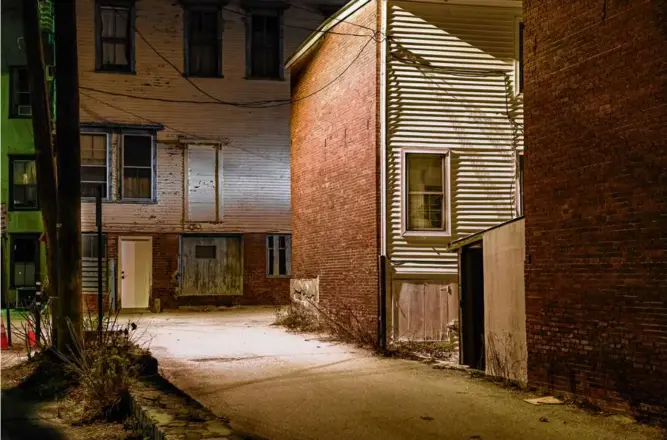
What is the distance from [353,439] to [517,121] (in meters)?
10.9

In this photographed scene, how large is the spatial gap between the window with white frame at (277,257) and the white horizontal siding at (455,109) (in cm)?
1412

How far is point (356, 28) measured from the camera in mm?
17734

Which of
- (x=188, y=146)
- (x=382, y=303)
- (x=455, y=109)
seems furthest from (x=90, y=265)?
(x=455, y=109)

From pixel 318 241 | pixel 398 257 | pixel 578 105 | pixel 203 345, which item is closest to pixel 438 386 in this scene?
pixel 578 105

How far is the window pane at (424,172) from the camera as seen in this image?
16.6 metres

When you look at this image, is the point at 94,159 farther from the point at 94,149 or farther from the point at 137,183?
the point at 137,183

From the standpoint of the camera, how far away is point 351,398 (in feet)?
33.4

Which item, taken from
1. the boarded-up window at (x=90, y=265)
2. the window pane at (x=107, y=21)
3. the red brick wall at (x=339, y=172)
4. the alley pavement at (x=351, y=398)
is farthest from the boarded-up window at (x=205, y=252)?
the alley pavement at (x=351, y=398)

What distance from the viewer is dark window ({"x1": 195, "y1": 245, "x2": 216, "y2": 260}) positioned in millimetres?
29328

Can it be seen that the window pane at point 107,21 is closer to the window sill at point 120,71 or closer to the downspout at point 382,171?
the window sill at point 120,71

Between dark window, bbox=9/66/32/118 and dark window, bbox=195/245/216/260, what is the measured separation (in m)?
8.20

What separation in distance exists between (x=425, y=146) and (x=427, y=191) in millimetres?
947

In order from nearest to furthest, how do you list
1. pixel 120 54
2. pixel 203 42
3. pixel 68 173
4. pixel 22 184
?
pixel 68 173 < pixel 120 54 < pixel 203 42 < pixel 22 184

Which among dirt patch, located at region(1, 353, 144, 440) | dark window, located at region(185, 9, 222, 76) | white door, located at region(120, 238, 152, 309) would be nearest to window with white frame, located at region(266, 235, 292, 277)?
white door, located at region(120, 238, 152, 309)
